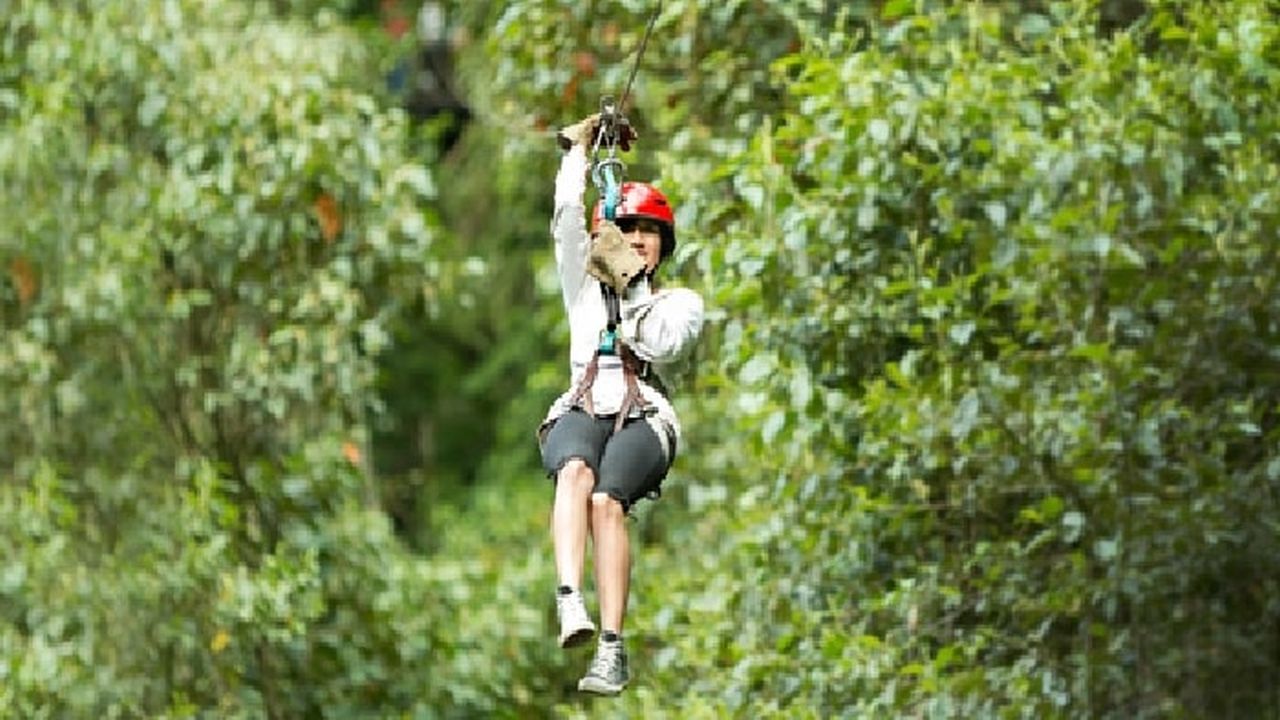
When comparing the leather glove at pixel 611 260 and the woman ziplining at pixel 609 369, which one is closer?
the woman ziplining at pixel 609 369

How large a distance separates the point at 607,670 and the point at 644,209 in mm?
1111

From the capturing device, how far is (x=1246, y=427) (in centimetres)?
945

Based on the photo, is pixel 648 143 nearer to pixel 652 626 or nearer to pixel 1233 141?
pixel 652 626

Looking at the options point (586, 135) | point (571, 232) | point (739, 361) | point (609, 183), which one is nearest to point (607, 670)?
point (571, 232)

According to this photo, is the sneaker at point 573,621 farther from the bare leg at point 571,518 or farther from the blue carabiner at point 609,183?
the blue carabiner at point 609,183

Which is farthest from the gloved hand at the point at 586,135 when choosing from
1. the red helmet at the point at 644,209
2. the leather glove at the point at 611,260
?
the leather glove at the point at 611,260

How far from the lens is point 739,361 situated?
972cm

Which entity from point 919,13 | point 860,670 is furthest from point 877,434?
point 919,13

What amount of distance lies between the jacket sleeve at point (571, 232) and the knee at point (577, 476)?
411 mm

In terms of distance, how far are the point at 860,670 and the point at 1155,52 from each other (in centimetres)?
295

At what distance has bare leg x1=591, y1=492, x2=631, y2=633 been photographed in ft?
20.1

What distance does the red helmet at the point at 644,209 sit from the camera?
6.39 meters

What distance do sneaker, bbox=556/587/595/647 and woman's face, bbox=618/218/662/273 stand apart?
2.81 feet

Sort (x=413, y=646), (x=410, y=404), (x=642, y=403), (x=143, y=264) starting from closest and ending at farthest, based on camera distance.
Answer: (x=642, y=403)
(x=143, y=264)
(x=413, y=646)
(x=410, y=404)
